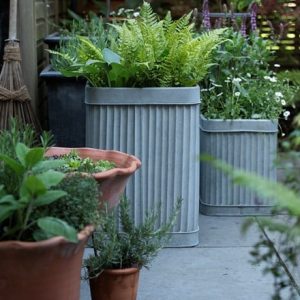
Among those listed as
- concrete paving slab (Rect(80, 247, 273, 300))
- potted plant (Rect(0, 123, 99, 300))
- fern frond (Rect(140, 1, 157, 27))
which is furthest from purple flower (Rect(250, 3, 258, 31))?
potted plant (Rect(0, 123, 99, 300))

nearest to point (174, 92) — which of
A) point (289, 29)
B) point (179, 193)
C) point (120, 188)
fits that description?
point (179, 193)

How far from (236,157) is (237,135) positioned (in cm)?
15

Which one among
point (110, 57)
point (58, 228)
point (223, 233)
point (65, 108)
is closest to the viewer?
point (58, 228)

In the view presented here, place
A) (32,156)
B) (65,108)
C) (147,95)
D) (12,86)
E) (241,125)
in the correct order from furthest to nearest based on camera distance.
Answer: (65,108)
(12,86)
(241,125)
(147,95)
(32,156)

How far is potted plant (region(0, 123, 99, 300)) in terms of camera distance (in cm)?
269

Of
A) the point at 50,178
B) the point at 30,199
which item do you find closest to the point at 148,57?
the point at 50,178

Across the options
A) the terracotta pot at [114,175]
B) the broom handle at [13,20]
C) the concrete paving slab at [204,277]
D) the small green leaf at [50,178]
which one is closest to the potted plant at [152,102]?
the concrete paving slab at [204,277]

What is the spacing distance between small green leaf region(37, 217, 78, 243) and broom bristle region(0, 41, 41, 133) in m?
3.05

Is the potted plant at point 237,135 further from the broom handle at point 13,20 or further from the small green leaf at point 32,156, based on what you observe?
the small green leaf at point 32,156

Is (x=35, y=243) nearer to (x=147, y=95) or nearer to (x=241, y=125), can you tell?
(x=147, y=95)

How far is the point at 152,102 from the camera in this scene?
437 centimetres

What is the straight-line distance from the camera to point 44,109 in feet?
21.6

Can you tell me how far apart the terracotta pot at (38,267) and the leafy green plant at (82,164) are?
26.3 inches

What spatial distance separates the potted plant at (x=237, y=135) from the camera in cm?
518
